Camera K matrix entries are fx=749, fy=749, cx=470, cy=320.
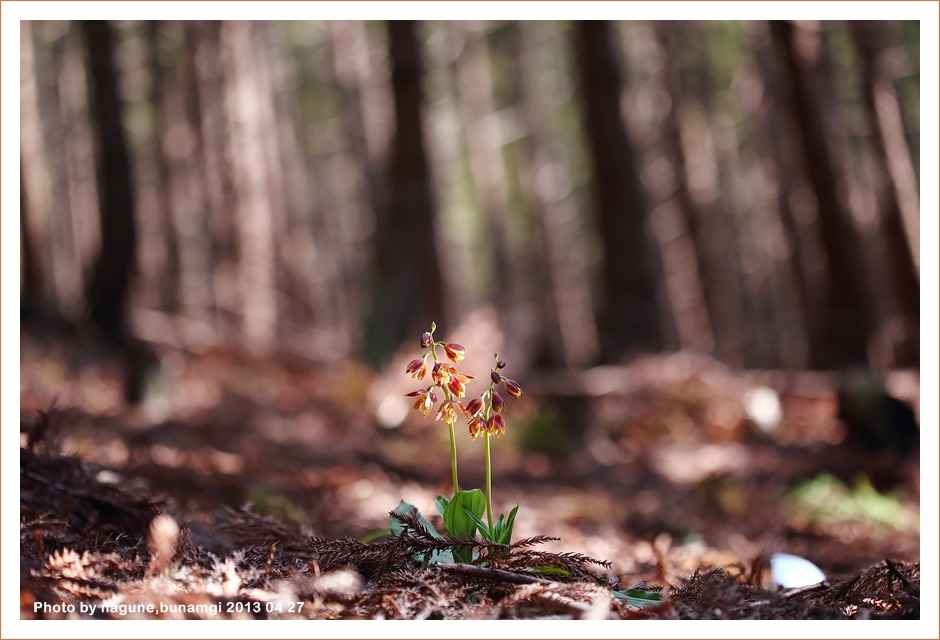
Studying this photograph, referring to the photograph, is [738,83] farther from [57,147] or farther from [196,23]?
[57,147]

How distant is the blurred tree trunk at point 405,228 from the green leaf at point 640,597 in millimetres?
6464

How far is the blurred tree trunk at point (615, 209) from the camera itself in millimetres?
8492

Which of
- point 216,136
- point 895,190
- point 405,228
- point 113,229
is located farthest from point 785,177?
point 113,229

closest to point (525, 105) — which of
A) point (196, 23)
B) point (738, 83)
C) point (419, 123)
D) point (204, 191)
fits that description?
point (738, 83)

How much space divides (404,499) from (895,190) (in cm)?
717

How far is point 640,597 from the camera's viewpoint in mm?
2203

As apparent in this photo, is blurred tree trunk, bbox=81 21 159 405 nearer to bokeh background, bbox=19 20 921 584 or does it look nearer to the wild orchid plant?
bokeh background, bbox=19 20 921 584

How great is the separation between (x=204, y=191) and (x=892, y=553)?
15711 millimetres

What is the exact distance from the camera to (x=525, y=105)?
20719mm

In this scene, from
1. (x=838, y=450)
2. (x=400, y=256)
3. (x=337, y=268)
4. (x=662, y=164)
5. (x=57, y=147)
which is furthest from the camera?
(x=337, y=268)

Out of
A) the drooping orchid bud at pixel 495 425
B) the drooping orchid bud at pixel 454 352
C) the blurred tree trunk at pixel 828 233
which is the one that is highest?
the blurred tree trunk at pixel 828 233

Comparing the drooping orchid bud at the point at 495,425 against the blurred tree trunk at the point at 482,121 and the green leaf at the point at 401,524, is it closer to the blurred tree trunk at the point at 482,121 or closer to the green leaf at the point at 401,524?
the green leaf at the point at 401,524

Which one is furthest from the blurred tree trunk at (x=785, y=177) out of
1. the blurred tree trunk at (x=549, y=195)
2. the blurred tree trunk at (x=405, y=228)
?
the blurred tree trunk at (x=405, y=228)

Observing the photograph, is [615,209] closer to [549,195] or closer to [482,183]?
[482,183]
